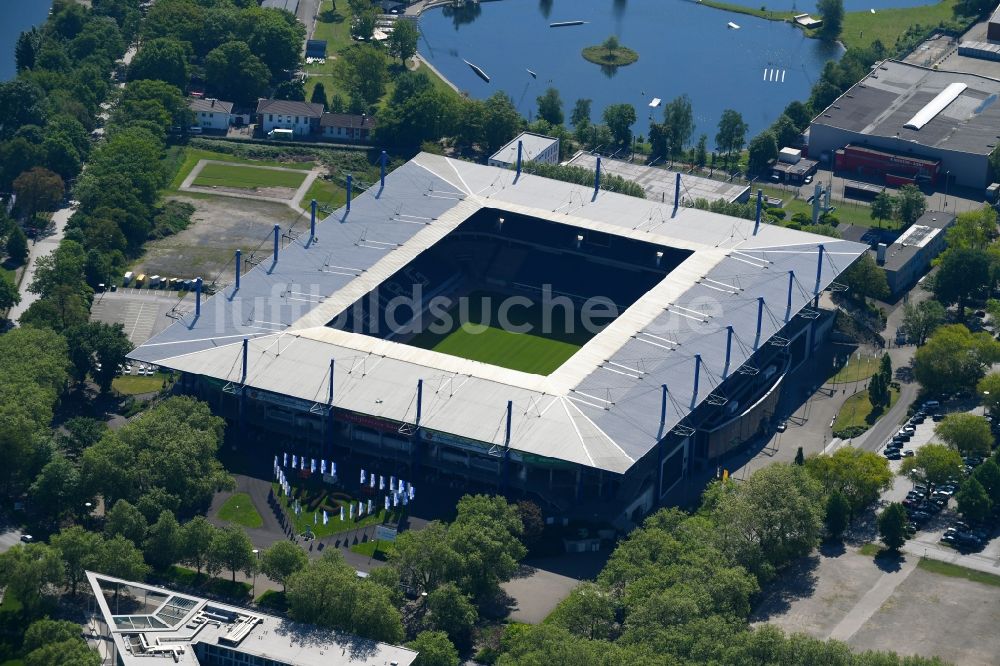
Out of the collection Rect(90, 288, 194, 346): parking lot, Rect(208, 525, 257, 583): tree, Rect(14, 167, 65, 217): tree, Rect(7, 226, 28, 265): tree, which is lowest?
Rect(208, 525, 257, 583): tree

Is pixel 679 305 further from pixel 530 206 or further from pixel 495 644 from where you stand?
pixel 495 644

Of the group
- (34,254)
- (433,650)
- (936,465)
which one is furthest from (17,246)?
(936,465)

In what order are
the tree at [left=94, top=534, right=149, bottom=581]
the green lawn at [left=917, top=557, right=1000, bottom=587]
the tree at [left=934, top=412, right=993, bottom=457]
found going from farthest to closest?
the tree at [left=934, top=412, right=993, bottom=457] → the green lawn at [left=917, top=557, right=1000, bottom=587] → the tree at [left=94, top=534, right=149, bottom=581]

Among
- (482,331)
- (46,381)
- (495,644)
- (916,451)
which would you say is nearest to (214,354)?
(46,381)

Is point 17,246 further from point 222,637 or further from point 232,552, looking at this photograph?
point 222,637

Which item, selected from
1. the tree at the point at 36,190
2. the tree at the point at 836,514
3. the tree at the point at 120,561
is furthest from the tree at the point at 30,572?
the tree at the point at 36,190

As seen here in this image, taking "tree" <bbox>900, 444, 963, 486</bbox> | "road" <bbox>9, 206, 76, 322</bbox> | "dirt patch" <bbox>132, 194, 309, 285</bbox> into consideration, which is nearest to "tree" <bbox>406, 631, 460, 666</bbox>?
"tree" <bbox>900, 444, 963, 486</bbox>

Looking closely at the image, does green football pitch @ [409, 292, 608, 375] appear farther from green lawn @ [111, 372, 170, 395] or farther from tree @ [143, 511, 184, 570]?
tree @ [143, 511, 184, 570]

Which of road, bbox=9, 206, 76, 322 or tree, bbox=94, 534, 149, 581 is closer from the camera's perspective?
tree, bbox=94, 534, 149, 581
